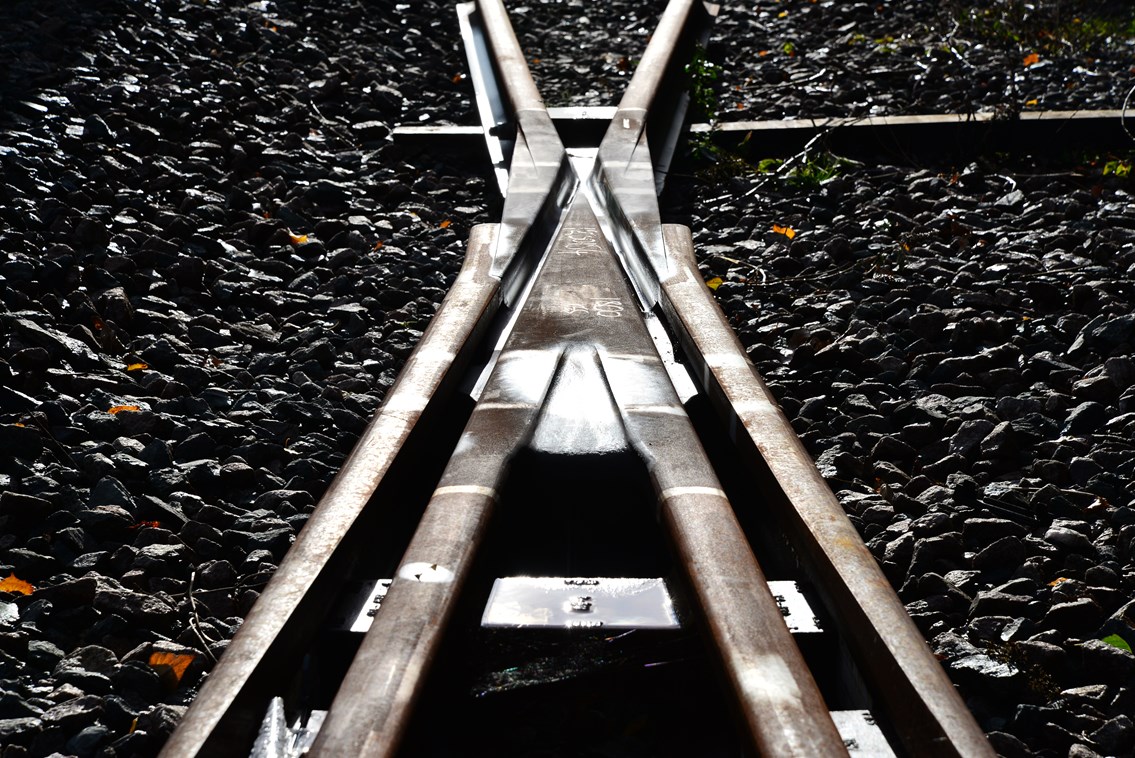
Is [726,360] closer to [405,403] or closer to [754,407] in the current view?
[754,407]

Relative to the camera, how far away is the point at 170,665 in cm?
186

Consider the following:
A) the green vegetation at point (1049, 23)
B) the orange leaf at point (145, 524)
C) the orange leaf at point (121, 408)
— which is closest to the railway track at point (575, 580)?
the orange leaf at point (145, 524)

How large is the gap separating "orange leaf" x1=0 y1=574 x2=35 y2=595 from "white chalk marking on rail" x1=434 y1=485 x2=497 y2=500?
0.81 m

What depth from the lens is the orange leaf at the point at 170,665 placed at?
6.08ft

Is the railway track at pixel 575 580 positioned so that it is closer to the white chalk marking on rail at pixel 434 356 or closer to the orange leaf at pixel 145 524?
the white chalk marking on rail at pixel 434 356

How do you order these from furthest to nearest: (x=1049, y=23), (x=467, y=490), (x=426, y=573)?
(x=1049, y=23) → (x=467, y=490) → (x=426, y=573)

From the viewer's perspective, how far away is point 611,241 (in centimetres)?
341

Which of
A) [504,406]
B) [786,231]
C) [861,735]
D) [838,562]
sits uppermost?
[504,406]

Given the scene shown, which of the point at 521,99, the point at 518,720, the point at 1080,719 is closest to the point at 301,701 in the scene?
the point at 518,720

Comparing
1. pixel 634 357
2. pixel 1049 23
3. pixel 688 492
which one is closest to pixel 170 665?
pixel 688 492

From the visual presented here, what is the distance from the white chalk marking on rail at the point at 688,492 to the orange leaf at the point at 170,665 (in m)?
0.86

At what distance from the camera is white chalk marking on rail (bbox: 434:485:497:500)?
190 cm

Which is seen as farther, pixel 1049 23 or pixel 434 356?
pixel 1049 23

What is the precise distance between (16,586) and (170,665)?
411 millimetres
